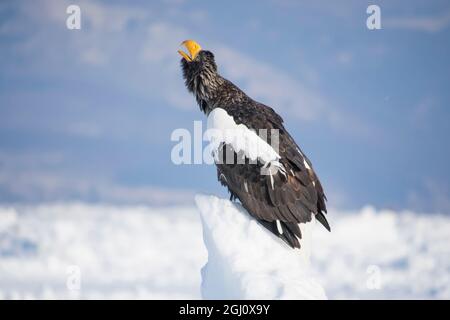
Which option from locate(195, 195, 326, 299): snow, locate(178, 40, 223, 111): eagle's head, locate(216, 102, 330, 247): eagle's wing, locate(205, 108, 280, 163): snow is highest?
locate(178, 40, 223, 111): eagle's head

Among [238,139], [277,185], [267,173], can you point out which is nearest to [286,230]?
[277,185]

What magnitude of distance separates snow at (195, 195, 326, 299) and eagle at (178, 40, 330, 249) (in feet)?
0.96

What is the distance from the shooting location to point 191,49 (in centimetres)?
1279

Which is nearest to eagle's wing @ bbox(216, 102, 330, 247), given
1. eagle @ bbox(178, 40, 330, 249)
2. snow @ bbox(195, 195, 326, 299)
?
eagle @ bbox(178, 40, 330, 249)

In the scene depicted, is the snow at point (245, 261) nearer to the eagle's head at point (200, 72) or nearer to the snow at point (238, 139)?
the snow at point (238, 139)

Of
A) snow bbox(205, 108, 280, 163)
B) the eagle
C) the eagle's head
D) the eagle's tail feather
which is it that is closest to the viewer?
the eagle's tail feather

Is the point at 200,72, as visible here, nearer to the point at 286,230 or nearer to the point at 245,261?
the point at 286,230

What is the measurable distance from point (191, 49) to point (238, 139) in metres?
2.84

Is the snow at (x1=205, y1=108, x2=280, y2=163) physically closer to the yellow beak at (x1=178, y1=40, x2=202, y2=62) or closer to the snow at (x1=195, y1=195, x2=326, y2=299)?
the snow at (x1=195, y1=195, x2=326, y2=299)

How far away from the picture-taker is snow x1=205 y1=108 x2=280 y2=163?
Result: 1087 cm
